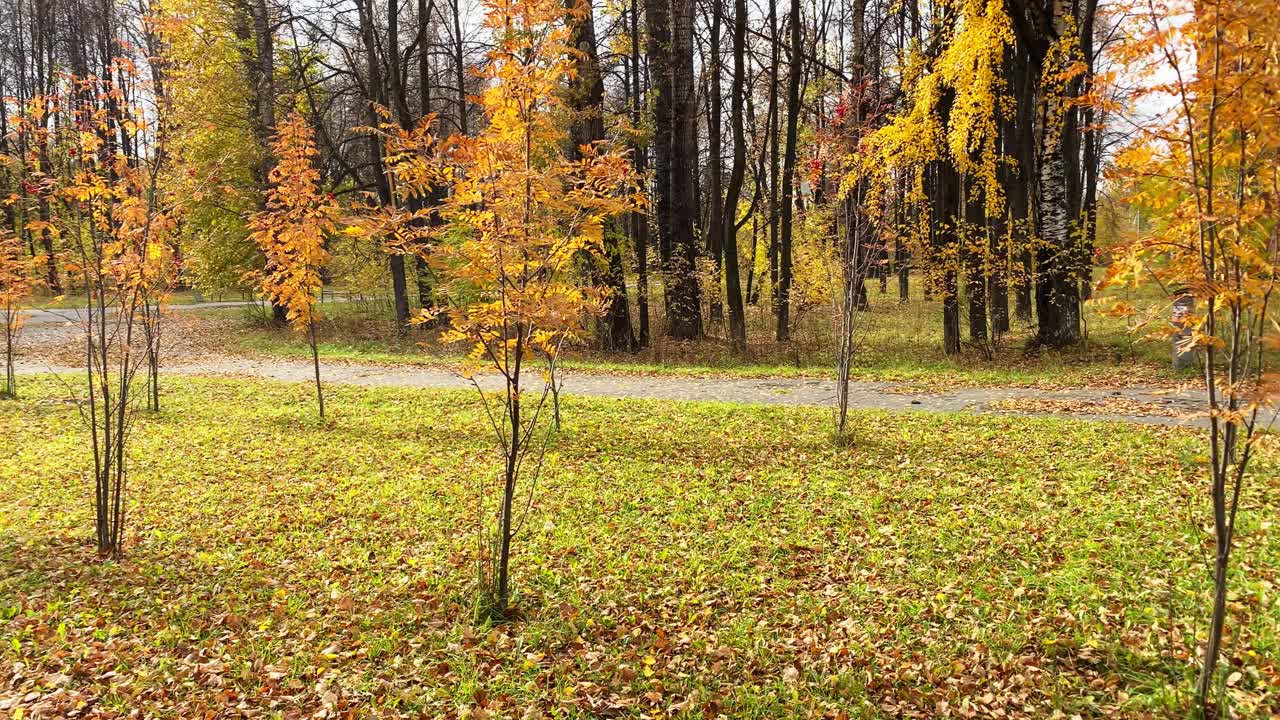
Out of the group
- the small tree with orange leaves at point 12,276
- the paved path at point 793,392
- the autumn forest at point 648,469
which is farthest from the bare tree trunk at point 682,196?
the small tree with orange leaves at point 12,276

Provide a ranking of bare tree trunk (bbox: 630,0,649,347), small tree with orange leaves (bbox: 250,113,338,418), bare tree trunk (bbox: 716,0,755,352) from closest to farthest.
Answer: small tree with orange leaves (bbox: 250,113,338,418) → bare tree trunk (bbox: 716,0,755,352) → bare tree trunk (bbox: 630,0,649,347)

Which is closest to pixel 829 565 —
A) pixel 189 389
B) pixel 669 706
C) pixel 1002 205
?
pixel 669 706

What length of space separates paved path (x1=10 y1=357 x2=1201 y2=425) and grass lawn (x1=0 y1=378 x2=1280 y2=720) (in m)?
0.98

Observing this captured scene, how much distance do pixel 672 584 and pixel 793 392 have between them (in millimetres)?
6233

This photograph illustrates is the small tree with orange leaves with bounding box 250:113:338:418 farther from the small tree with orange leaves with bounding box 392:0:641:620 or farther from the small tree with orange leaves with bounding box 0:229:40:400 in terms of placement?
the small tree with orange leaves with bounding box 392:0:641:620

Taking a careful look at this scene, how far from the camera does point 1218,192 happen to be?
2.83 m

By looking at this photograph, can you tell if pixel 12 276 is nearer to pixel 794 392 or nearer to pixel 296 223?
pixel 296 223

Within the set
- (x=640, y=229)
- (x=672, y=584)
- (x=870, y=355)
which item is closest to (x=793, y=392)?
(x=870, y=355)

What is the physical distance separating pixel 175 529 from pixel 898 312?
18.1 meters

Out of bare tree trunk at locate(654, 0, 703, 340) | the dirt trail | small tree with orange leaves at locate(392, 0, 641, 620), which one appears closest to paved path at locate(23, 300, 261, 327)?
the dirt trail

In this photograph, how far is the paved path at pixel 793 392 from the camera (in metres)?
8.17

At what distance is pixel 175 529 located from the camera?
566 cm

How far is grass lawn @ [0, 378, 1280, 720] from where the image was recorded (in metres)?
3.39

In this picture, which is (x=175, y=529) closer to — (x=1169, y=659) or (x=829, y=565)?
(x=829, y=565)
